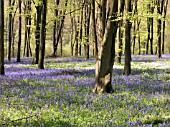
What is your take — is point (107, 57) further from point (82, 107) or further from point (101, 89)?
point (82, 107)

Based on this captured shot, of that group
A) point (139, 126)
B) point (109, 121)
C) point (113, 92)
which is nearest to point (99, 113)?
point (109, 121)

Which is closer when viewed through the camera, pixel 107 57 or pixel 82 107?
pixel 82 107

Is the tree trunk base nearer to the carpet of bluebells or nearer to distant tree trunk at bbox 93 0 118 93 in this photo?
distant tree trunk at bbox 93 0 118 93

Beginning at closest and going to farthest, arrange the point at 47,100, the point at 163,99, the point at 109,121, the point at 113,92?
the point at 109,121 → the point at 47,100 → the point at 163,99 → the point at 113,92

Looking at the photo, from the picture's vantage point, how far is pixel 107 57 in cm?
1165

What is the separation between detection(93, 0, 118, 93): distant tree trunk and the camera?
11.4 m

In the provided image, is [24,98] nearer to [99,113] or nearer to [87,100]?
[87,100]

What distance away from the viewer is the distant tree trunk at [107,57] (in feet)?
37.4

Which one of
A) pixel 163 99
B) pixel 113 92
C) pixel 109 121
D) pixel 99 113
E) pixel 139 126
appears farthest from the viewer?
pixel 113 92

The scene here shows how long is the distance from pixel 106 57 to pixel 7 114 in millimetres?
5401

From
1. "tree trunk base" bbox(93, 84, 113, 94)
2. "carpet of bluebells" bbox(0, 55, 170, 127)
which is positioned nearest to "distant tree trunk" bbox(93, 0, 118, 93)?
"tree trunk base" bbox(93, 84, 113, 94)

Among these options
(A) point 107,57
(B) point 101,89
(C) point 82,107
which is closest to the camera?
(C) point 82,107

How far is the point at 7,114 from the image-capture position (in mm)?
7238

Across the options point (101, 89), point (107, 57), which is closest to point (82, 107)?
point (101, 89)
